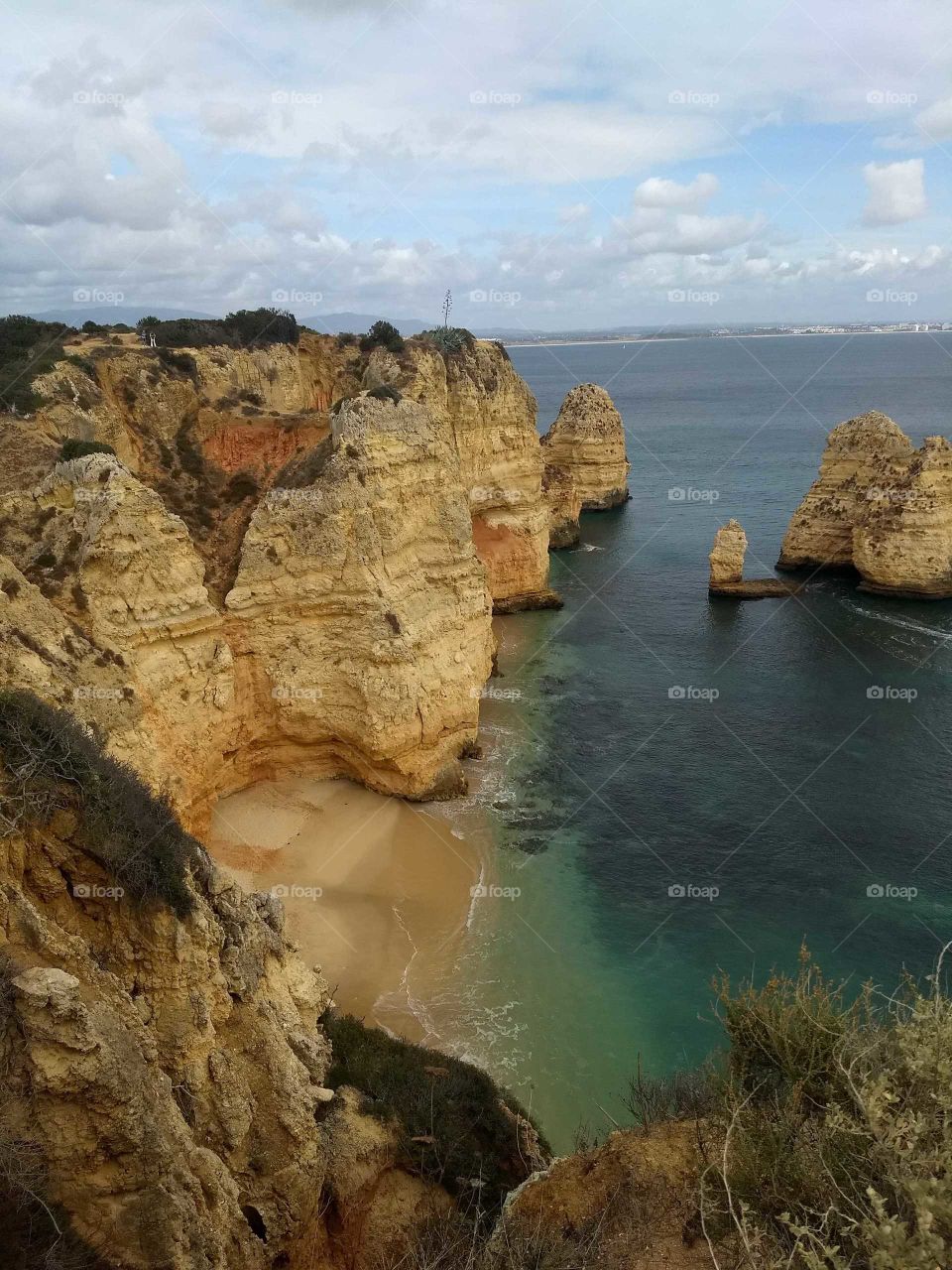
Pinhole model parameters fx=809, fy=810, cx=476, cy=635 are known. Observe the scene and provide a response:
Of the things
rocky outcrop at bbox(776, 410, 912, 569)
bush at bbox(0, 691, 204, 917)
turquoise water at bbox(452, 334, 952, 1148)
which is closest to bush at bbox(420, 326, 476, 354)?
turquoise water at bbox(452, 334, 952, 1148)

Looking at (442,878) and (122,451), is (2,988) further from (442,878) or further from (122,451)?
(122,451)

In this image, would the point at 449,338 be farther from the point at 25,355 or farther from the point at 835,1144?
the point at 835,1144

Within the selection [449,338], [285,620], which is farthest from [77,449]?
[449,338]

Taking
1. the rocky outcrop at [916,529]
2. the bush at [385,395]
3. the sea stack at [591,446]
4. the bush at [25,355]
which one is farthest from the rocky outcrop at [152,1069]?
the sea stack at [591,446]

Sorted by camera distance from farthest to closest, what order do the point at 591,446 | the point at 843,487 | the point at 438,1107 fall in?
the point at 591,446, the point at 843,487, the point at 438,1107

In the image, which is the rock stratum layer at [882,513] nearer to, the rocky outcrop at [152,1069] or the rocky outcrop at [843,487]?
the rocky outcrop at [843,487]

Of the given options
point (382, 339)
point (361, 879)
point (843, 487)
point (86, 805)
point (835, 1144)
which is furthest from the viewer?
point (843, 487)

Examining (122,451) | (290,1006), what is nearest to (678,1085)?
(290,1006)
